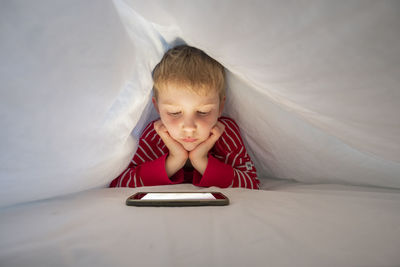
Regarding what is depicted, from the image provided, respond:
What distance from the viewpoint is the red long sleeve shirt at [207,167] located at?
0.78 metres

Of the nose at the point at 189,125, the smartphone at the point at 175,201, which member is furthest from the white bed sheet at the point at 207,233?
the nose at the point at 189,125

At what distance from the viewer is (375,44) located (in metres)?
0.33

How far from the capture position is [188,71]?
0.71 m

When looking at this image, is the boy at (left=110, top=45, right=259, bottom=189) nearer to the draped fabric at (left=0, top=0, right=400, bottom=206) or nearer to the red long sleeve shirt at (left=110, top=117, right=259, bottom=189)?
the red long sleeve shirt at (left=110, top=117, right=259, bottom=189)

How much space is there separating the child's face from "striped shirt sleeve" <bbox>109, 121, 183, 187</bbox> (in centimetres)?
12

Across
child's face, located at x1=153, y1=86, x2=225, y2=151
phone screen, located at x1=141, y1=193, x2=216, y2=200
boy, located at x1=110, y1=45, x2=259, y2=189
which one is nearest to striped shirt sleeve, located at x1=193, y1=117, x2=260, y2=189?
boy, located at x1=110, y1=45, x2=259, y2=189

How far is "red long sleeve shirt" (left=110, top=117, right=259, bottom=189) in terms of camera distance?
A: 777 millimetres

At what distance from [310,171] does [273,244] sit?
0.48 metres

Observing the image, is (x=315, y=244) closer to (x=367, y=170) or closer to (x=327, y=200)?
(x=327, y=200)

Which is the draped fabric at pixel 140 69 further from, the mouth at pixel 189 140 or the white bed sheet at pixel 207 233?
the mouth at pixel 189 140

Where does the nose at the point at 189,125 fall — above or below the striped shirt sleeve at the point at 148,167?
above

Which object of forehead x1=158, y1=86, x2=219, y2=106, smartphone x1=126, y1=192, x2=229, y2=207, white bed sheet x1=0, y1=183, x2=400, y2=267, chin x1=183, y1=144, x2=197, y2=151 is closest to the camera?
white bed sheet x1=0, y1=183, x2=400, y2=267

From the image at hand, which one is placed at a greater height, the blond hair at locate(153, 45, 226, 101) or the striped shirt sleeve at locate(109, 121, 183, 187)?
the blond hair at locate(153, 45, 226, 101)

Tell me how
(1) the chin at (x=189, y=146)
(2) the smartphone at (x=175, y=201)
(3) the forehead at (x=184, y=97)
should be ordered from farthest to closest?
(1) the chin at (x=189, y=146) → (3) the forehead at (x=184, y=97) → (2) the smartphone at (x=175, y=201)
